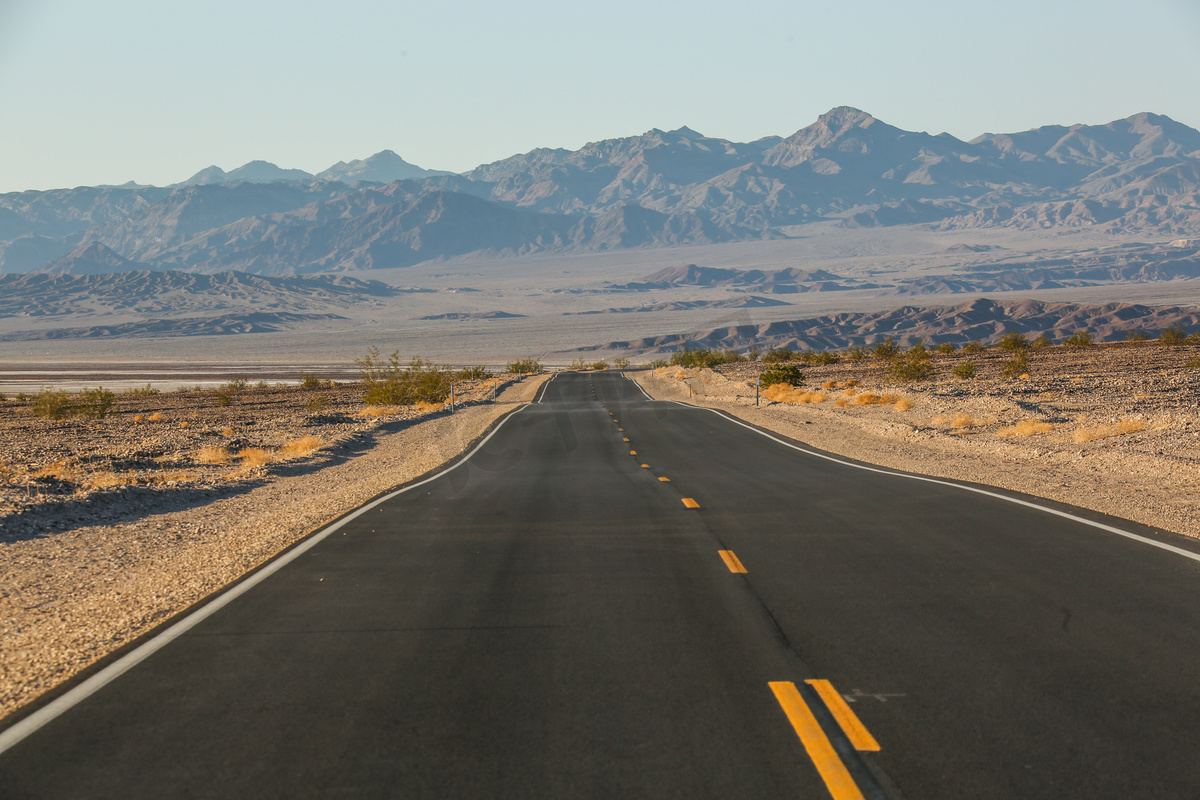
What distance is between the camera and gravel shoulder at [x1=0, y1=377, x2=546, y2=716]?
283 inches

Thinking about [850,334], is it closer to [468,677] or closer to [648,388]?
[648,388]

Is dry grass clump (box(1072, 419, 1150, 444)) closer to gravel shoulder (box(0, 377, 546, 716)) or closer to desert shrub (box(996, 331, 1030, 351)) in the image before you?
gravel shoulder (box(0, 377, 546, 716))

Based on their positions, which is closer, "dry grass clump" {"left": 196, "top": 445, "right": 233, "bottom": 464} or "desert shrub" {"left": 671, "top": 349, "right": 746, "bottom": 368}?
"dry grass clump" {"left": 196, "top": 445, "right": 233, "bottom": 464}

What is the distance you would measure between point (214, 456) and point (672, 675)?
677 inches

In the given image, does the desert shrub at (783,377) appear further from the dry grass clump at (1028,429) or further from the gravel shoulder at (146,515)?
the dry grass clump at (1028,429)

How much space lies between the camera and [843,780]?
427cm

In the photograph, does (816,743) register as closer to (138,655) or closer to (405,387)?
(138,655)

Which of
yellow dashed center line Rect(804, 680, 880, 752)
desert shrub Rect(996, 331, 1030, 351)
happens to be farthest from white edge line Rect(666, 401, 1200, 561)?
desert shrub Rect(996, 331, 1030, 351)

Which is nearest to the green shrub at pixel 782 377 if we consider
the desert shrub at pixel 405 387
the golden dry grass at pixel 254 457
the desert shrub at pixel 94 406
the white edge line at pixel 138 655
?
the desert shrub at pixel 405 387

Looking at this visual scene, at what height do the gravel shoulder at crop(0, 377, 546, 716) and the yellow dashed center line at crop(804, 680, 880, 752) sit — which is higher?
the yellow dashed center line at crop(804, 680, 880, 752)

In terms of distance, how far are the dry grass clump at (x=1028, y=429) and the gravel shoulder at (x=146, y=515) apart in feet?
44.7

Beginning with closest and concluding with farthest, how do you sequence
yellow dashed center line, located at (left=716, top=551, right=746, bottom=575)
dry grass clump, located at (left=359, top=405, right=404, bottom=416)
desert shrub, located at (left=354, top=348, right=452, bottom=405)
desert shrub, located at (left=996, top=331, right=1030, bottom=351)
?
1. yellow dashed center line, located at (left=716, top=551, right=746, bottom=575)
2. dry grass clump, located at (left=359, top=405, right=404, bottom=416)
3. desert shrub, located at (left=354, top=348, right=452, bottom=405)
4. desert shrub, located at (left=996, top=331, right=1030, bottom=351)

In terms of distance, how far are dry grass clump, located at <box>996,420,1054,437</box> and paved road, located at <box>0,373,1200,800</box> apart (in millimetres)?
13253

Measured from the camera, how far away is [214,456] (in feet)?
66.9
